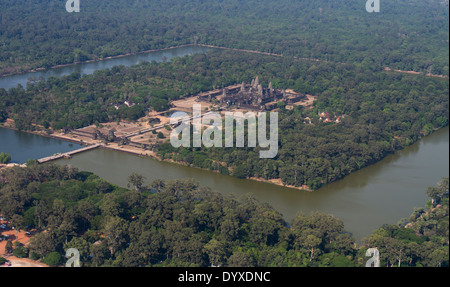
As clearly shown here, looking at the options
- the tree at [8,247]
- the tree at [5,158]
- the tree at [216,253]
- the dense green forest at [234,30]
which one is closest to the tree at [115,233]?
the tree at [216,253]

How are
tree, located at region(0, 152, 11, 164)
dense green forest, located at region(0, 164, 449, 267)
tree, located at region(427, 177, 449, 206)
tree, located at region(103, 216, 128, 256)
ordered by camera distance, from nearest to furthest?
dense green forest, located at region(0, 164, 449, 267)
tree, located at region(103, 216, 128, 256)
tree, located at region(427, 177, 449, 206)
tree, located at region(0, 152, 11, 164)

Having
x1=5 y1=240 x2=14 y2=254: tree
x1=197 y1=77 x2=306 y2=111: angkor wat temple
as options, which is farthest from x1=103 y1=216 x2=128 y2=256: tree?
x1=197 y1=77 x2=306 y2=111: angkor wat temple

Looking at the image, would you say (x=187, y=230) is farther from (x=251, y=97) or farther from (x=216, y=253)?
(x=251, y=97)

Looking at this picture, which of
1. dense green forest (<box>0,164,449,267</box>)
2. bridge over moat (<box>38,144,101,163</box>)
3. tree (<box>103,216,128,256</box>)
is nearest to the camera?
dense green forest (<box>0,164,449,267</box>)

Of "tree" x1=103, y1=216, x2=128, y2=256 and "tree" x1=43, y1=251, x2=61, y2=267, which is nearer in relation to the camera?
"tree" x1=43, y1=251, x2=61, y2=267

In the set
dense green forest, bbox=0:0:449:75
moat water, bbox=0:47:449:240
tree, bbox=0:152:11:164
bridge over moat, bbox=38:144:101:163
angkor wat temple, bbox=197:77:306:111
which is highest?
dense green forest, bbox=0:0:449:75

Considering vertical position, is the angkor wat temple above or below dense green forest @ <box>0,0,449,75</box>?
below

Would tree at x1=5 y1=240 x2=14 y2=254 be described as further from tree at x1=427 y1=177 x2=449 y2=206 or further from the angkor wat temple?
the angkor wat temple

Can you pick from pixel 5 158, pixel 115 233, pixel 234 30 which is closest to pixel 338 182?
pixel 115 233
